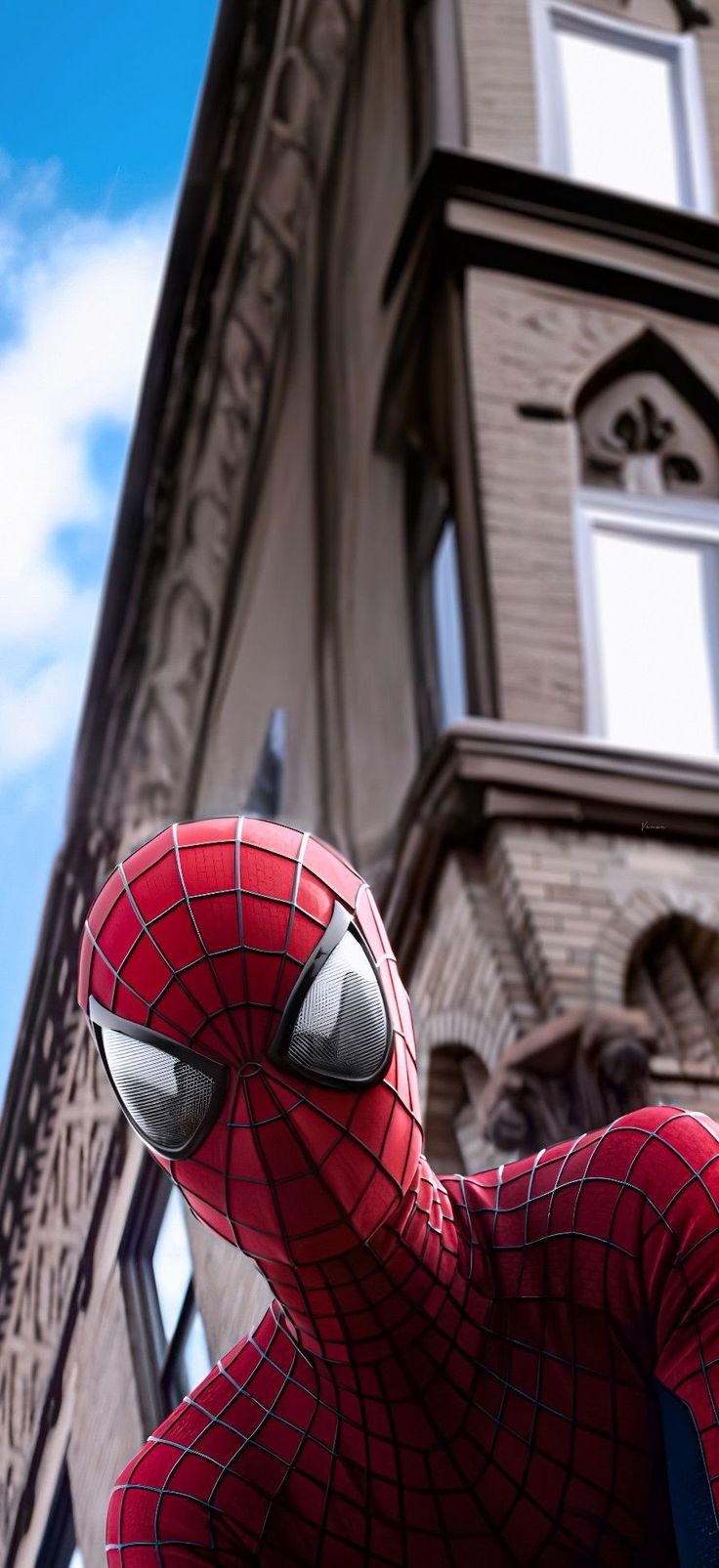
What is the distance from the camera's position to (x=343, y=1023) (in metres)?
1.39

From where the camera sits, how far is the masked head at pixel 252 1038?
4.44ft

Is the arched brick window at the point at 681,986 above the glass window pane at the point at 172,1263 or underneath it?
above

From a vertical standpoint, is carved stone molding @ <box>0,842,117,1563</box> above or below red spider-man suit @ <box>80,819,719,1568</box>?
above

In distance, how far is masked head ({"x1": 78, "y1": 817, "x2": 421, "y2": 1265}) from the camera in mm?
1353

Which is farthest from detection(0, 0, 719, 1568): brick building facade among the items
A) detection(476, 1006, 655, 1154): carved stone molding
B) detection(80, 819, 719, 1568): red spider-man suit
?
detection(80, 819, 719, 1568): red spider-man suit

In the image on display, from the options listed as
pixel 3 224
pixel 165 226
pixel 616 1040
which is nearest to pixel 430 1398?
pixel 616 1040

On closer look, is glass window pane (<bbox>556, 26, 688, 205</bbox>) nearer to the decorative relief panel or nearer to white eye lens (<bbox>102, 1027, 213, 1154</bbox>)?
the decorative relief panel

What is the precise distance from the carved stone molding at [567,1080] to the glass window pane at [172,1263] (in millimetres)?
1291

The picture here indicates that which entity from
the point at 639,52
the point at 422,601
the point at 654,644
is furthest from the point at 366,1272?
the point at 639,52

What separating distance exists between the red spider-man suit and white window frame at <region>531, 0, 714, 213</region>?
154 inches

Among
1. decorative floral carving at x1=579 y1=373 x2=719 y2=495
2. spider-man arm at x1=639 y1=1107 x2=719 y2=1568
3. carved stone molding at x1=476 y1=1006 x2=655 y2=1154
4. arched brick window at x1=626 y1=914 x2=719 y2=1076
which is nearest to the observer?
spider-man arm at x1=639 y1=1107 x2=719 y2=1568

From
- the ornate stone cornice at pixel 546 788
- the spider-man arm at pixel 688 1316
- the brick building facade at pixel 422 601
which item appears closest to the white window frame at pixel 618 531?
the brick building facade at pixel 422 601

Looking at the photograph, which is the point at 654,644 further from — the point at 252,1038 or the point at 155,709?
the point at 252,1038

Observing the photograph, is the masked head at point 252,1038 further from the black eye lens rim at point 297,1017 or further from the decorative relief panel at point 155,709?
the decorative relief panel at point 155,709
